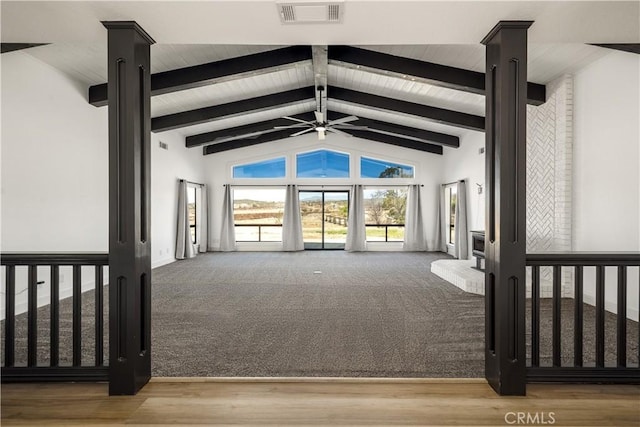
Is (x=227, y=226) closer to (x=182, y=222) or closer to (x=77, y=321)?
(x=182, y=222)

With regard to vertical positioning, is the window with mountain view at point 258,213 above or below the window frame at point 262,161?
below

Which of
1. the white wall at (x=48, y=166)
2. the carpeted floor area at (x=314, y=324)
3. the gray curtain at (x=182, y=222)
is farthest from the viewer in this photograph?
the gray curtain at (x=182, y=222)

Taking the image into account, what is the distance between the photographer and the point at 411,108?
24.9 feet

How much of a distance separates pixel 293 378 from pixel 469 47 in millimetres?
4114

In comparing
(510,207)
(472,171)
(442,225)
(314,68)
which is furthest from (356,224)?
(510,207)

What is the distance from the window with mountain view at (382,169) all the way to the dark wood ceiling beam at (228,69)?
19.9 feet

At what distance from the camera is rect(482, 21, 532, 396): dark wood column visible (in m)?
2.60

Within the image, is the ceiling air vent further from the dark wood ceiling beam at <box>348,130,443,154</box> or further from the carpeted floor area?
the dark wood ceiling beam at <box>348,130,443,154</box>

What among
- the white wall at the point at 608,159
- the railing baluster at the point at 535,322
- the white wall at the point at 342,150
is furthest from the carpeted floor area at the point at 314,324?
the white wall at the point at 342,150

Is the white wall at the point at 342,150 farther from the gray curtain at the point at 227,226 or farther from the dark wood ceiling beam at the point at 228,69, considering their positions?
the dark wood ceiling beam at the point at 228,69

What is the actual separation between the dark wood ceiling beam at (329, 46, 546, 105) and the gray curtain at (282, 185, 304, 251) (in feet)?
19.5

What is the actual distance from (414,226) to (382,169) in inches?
69.9

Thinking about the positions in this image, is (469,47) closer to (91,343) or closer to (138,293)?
(138,293)
